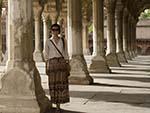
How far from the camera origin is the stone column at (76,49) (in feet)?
48.7

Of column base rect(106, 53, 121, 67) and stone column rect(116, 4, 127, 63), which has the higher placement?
stone column rect(116, 4, 127, 63)

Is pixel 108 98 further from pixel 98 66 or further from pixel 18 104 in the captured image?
pixel 98 66

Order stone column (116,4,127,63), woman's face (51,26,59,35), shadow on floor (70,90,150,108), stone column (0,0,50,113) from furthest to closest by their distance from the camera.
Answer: stone column (116,4,127,63), shadow on floor (70,90,150,108), woman's face (51,26,59,35), stone column (0,0,50,113)

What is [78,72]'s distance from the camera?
48.7 ft

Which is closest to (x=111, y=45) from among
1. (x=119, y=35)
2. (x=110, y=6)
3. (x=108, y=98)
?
(x=110, y=6)

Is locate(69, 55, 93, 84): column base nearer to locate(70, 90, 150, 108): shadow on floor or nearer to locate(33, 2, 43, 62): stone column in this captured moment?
locate(70, 90, 150, 108): shadow on floor

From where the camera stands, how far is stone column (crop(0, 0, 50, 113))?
8523 millimetres

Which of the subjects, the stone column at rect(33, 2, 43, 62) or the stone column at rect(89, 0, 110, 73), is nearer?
the stone column at rect(89, 0, 110, 73)

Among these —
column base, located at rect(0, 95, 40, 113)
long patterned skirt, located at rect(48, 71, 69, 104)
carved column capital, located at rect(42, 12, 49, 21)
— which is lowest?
column base, located at rect(0, 95, 40, 113)

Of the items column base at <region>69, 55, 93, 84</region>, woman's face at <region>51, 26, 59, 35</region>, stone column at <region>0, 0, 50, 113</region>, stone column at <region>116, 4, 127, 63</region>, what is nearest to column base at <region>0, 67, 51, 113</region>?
stone column at <region>0, 0, 50, 113</region>

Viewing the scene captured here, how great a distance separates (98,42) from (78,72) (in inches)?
246

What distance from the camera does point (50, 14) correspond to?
124 feet

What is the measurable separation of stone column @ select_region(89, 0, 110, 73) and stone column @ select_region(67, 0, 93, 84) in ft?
16.0

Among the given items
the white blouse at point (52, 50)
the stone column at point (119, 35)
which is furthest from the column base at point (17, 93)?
the stone column at point (119, 35)
